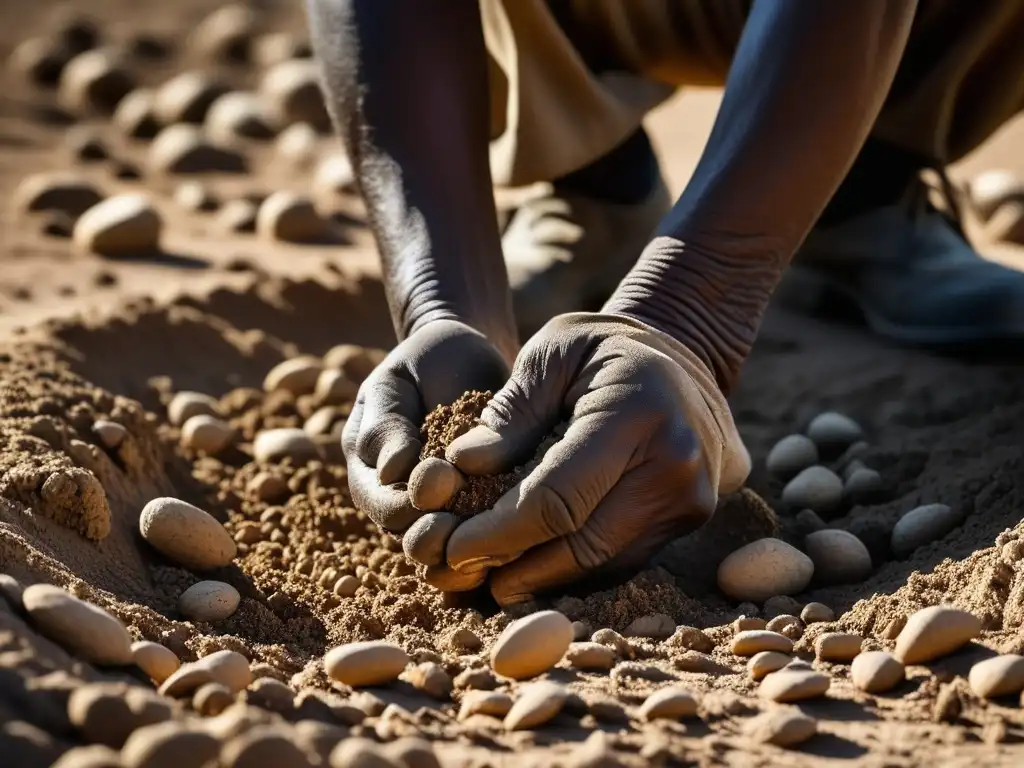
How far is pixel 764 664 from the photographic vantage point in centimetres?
149

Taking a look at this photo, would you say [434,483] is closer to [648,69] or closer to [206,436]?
[206,436]

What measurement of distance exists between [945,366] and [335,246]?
1.57m

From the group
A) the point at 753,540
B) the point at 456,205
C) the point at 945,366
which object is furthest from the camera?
the point at 945,366

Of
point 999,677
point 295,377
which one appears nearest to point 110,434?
point 295,377

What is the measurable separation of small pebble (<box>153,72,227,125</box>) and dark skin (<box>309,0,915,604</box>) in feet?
8.18

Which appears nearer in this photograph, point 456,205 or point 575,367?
point 575,367

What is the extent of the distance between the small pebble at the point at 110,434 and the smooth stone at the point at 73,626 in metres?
0.73

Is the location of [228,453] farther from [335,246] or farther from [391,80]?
[335,246]

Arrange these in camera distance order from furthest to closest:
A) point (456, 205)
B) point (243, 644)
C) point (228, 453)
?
point (228, 453)
point (456, 205)
point (243, 644)

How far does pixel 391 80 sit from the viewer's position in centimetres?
215

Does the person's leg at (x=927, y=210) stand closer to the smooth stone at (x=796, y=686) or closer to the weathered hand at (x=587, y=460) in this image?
the weathered hand at (x=587, y=460)

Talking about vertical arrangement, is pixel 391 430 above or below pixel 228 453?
above

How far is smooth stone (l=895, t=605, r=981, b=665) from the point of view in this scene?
4.74 feet

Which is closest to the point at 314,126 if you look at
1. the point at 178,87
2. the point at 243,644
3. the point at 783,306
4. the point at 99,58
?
the point at 178,87
